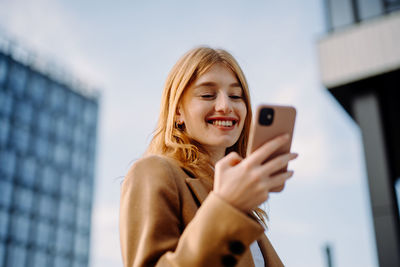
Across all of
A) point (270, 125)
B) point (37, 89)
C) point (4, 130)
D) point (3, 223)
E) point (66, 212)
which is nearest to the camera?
point (270, 125)

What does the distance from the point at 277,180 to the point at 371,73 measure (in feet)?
29.1

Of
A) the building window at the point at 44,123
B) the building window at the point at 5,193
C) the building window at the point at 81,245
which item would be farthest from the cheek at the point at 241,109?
the building window at the point at 81,245

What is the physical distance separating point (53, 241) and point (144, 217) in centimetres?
4821

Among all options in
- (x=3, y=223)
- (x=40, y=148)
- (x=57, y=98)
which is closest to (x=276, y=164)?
(x=3, y=223)

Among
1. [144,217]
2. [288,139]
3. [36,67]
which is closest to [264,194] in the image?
[288,139]

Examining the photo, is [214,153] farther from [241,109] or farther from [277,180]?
[277,180]

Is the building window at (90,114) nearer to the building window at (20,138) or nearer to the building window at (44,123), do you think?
the building window at (44,123)

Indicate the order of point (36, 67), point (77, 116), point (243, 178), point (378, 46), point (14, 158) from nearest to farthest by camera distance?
point (243, 178) < point (378, 46) < point (14, 158) < point (36, 67) < point (77, 116)

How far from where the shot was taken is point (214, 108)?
5.31 feet

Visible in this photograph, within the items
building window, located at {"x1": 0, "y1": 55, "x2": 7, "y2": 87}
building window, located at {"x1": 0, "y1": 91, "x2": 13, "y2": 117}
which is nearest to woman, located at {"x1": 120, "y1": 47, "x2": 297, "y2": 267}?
building window, located at {"x1": 0, "y1": 91, "x2": 13, "y2": 117}

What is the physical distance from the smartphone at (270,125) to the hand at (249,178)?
44 mm

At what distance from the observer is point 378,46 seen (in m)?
9.23

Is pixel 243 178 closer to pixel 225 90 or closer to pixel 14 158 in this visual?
pixel 225 90

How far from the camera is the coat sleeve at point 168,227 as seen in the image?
116 cm
